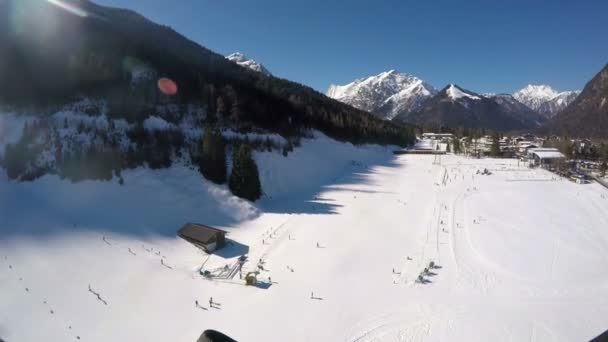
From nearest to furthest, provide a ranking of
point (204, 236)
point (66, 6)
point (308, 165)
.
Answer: point (204, 236)
point (308, 165)
point (66, 6)

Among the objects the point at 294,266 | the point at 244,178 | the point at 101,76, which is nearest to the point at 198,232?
the point at 294,266

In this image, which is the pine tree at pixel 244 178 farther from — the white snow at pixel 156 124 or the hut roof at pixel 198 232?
the white snow at pixel 156 124

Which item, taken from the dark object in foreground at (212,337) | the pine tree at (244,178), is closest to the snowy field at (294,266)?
the pine tree at (244,178)

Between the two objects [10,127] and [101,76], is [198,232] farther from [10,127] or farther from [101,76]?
[101,76]

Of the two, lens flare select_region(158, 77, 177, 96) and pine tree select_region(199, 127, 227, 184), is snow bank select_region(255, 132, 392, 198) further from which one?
lens flare select_region(158, 77, 177, 96)

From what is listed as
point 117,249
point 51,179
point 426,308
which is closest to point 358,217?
point 426,308

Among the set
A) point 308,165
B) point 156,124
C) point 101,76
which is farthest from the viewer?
point 308,165

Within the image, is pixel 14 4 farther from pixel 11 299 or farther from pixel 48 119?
pixel 11 299
